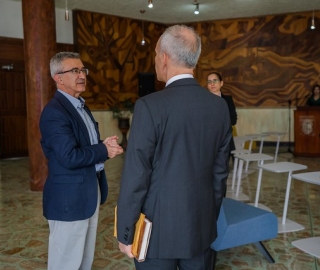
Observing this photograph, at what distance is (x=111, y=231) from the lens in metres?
4.04

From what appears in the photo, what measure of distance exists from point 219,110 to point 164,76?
281mm

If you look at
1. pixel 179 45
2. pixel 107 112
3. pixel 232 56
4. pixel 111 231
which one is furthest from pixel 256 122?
pixel 179 45

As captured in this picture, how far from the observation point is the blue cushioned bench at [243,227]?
9.37 ft

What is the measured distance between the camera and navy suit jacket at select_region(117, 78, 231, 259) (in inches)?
58.2

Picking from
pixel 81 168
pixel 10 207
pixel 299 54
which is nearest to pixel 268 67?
pixel 299 54

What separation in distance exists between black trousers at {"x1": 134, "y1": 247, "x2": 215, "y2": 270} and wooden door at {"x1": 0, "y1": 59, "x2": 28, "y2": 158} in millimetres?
8029

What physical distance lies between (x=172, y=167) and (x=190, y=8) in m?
8.82

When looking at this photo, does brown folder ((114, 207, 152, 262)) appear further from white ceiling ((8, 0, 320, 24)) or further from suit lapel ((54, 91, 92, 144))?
white ceiling ((8, 0, 320, 24))

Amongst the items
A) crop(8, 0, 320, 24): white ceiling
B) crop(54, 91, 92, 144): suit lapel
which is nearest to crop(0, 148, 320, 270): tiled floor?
crop(54, 91, 92, 144): suit lapel

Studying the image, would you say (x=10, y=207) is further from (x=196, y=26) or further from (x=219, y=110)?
(x=196, y=26)

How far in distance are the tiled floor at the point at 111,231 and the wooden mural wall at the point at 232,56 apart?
423cm

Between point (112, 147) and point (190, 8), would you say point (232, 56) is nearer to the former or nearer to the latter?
point (190, 8)

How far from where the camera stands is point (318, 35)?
396 inches

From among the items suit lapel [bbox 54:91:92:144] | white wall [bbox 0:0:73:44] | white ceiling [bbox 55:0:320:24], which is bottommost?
suit lapel [bbox 54:91:92:144]
